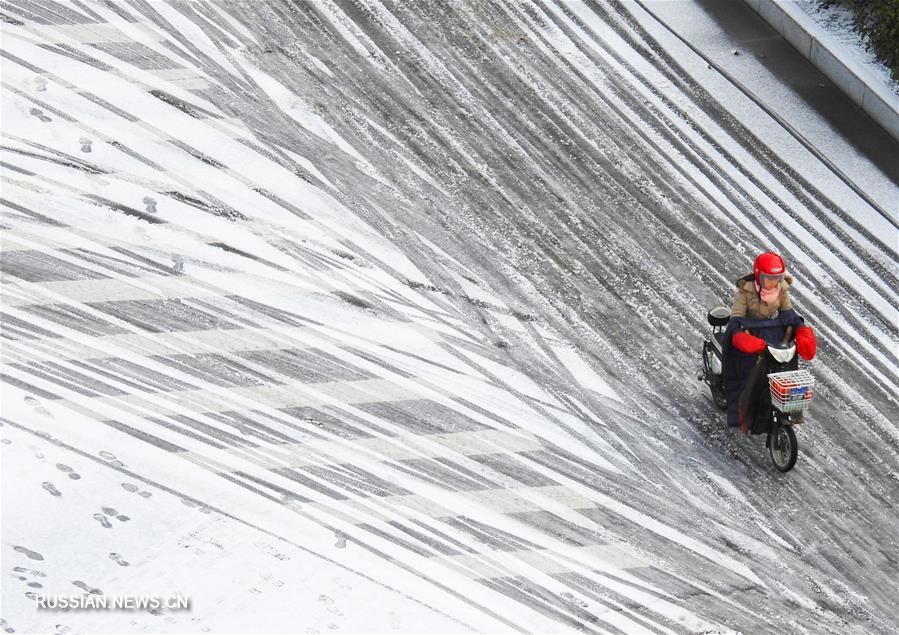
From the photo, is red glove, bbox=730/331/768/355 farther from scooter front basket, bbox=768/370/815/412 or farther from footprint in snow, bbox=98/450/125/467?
footprint in snow, bbox=98/450/125/467

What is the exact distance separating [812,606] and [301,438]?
4.09m

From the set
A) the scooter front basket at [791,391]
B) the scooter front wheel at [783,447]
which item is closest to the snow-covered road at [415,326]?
the scooter front wheel at [783,447]

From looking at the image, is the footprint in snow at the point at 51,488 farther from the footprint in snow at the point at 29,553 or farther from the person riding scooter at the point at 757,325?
the person riding scooter at the point at 757,325

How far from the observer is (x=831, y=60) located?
14664 millimetres

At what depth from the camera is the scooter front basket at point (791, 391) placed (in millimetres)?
9969

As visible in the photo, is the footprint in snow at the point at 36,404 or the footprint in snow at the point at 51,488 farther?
the footprint in snow at the point at 36,404

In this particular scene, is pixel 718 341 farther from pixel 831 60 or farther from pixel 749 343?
pixel 831 60

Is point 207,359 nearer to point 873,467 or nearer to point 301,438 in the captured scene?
point 301,438

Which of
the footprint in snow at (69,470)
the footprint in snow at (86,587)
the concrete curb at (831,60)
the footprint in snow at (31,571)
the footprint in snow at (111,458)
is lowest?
the footprint in snow at (31,571)

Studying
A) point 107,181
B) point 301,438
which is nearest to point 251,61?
point 107,181

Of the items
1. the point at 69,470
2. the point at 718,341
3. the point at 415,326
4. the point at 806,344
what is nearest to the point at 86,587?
the point at 69,470

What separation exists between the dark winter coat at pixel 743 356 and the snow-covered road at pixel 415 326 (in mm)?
399

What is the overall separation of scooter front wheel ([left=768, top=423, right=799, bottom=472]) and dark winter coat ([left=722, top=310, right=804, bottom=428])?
0.84 ft

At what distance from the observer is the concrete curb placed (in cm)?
1408
